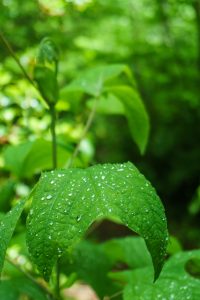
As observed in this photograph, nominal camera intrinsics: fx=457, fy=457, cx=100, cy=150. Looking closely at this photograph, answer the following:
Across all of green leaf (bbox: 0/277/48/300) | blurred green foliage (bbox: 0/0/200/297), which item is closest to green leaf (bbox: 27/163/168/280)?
green leaf (bbox: 0/277/48/300)

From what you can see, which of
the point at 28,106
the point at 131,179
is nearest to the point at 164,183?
the point at 28,106

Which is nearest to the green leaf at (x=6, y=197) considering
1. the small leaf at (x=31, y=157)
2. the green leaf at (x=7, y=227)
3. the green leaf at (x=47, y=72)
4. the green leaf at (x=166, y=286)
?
the small leaf at (x=31, y=157)

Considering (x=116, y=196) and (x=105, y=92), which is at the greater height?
(x=116, y=196)

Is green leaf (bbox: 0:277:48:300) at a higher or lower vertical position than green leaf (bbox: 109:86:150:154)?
lower

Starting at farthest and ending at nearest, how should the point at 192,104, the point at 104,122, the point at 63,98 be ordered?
1. the point at 104,122
2. the point at 192,104
3. the point at 63,98

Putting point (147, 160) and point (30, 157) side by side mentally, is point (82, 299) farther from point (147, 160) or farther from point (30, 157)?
point (30, 157)

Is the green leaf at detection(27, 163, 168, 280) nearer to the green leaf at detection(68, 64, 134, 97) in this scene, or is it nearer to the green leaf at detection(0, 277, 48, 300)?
the green leaf at detection(0, 277, 48, 300)

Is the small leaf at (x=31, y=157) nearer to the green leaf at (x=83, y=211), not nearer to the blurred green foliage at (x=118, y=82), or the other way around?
the blurred green foliage at (x=118, y=82)
